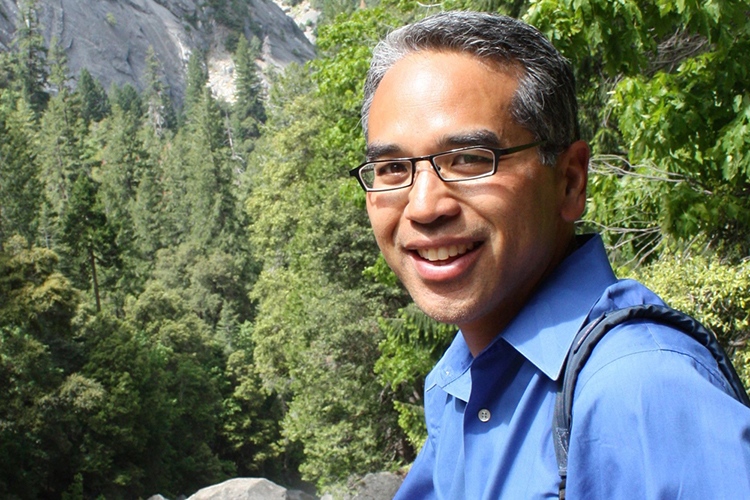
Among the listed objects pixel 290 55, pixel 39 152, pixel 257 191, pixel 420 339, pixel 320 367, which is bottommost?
pixel 320 367

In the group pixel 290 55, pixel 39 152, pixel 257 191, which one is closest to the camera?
pixel 257 191

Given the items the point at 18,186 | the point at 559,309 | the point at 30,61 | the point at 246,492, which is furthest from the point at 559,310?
the point at 30,61

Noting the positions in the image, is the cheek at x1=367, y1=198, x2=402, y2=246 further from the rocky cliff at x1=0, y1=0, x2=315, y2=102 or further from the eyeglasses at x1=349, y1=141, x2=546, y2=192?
the rocky cliff at x1=0, y1=0, x2=315, y2=102

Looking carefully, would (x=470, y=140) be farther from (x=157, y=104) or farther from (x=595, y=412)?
(x=157, y=104)

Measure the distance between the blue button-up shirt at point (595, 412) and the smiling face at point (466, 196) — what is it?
3.3 inches

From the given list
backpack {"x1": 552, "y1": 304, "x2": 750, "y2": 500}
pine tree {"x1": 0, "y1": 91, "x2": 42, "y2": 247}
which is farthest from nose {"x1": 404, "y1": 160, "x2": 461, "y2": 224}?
pine tree {"x1": 0, "y1": 91, "x2": 42, "y2": 247}

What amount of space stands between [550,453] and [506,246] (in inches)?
15.3

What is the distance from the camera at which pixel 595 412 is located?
38.4 inches

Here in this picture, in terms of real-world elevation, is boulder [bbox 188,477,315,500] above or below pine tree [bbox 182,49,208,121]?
below

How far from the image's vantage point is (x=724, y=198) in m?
4.14

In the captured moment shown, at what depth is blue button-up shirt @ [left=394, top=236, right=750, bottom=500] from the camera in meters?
0.89

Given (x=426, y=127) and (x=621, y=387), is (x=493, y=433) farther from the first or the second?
(x=426, y=127)

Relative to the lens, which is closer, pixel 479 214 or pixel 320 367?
pixel 479 214

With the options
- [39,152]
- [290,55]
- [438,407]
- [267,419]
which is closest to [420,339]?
[438,407]
